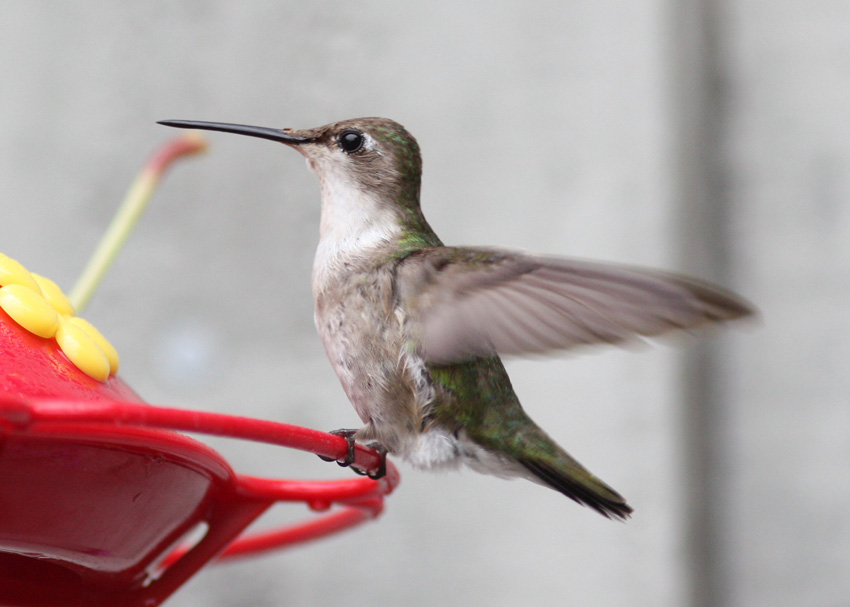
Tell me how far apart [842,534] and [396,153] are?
5.25ft

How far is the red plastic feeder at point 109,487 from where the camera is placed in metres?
0.92

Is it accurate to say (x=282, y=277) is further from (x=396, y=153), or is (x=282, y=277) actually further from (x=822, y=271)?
(x=822, y=271)

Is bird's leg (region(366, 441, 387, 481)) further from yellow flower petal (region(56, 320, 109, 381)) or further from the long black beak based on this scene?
the long black beak

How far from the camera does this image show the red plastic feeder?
0.92 meters

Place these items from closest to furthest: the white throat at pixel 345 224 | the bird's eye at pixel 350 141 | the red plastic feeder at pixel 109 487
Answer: the red plastic feeder at pixel 109 487
the white throat at pixel 345 224
the bird's eye at pixel 350 141

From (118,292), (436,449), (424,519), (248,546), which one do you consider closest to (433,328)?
(436,449)

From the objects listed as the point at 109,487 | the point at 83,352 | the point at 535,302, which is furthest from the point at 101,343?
the point at 535,302

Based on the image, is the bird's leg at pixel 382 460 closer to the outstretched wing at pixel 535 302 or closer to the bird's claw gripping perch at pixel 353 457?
the bird's claw gripping perch at pixel 353 457

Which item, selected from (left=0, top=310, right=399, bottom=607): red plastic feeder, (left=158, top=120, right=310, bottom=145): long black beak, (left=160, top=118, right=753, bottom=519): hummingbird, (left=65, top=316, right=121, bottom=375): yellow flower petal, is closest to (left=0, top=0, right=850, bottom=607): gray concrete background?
(left=160, top=118, right=753, bottom=519): hummingbird

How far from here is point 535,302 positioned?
4.70 ft

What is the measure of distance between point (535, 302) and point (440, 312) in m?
0.18

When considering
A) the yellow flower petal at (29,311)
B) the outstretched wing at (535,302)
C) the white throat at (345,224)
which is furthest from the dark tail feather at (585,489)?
the yellow flower petal at (29,311)

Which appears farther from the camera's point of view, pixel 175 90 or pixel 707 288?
pixel 175 90

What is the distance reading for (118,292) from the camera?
3.17 meters
